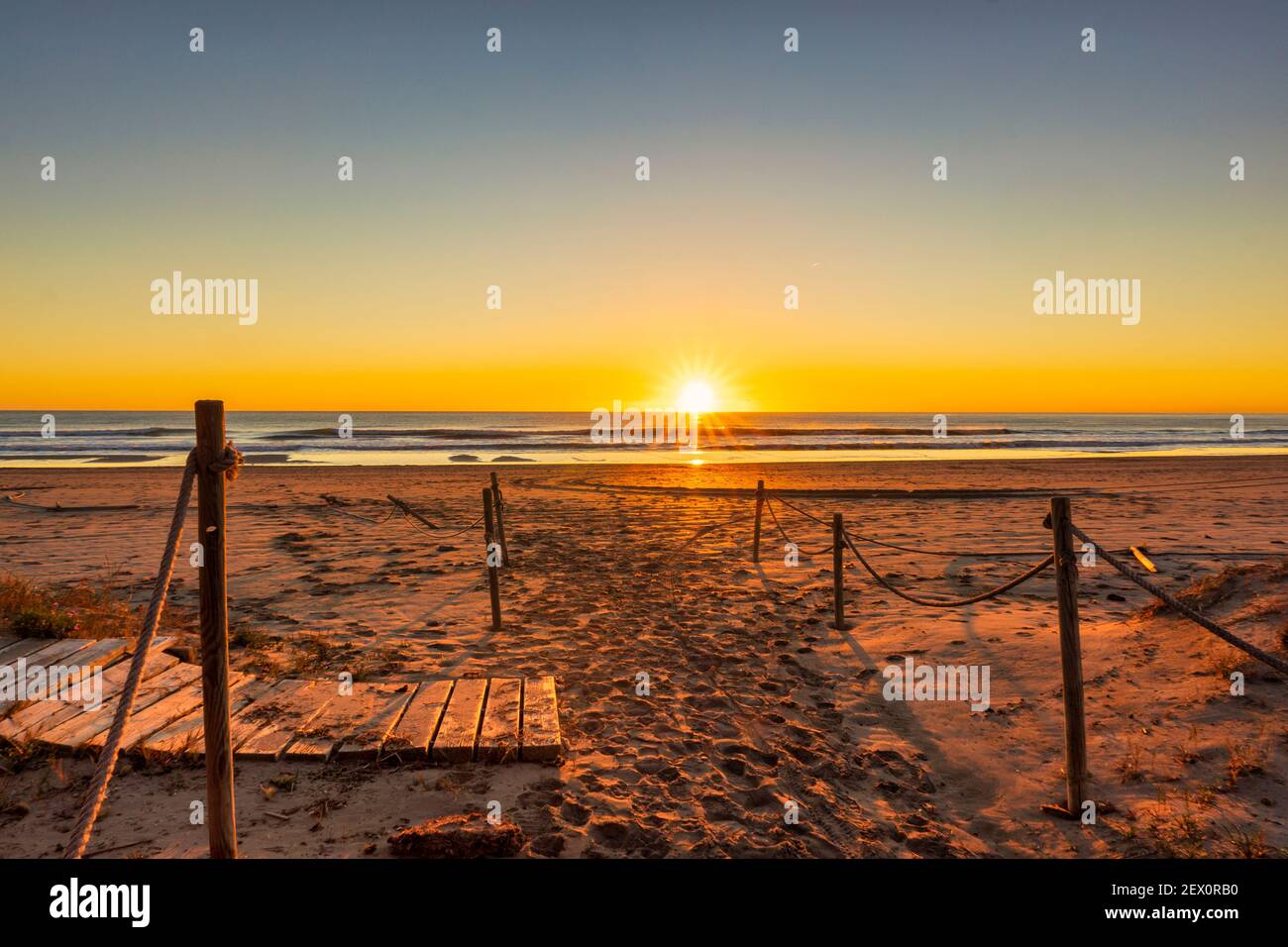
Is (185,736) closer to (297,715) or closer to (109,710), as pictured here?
(297,715)

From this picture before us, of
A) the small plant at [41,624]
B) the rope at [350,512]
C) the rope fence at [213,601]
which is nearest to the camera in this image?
the rope fence at [213,601]

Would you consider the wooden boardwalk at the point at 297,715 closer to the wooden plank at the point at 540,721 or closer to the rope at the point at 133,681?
the wooden plank at the point at 540,721

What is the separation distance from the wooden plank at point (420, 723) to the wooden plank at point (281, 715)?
62 cm

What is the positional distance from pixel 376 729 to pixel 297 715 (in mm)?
654

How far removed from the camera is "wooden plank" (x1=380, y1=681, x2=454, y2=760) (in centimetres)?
415

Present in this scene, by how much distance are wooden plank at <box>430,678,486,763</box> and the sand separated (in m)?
0.11

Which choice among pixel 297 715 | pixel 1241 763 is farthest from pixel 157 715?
pixel 1241 763

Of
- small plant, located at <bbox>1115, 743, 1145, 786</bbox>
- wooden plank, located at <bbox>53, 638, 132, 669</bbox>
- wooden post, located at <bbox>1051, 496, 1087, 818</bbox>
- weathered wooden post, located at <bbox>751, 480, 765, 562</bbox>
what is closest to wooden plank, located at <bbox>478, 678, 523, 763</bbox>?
wooden plank, located at <bbox>53, 638, 132, 669</bbox>

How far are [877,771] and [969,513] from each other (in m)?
12.3

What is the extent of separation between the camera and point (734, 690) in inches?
223

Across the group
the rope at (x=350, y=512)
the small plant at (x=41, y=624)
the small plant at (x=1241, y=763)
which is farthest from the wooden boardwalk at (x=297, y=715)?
the rope at (x=350, y=512)

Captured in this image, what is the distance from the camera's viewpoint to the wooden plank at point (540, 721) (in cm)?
425
